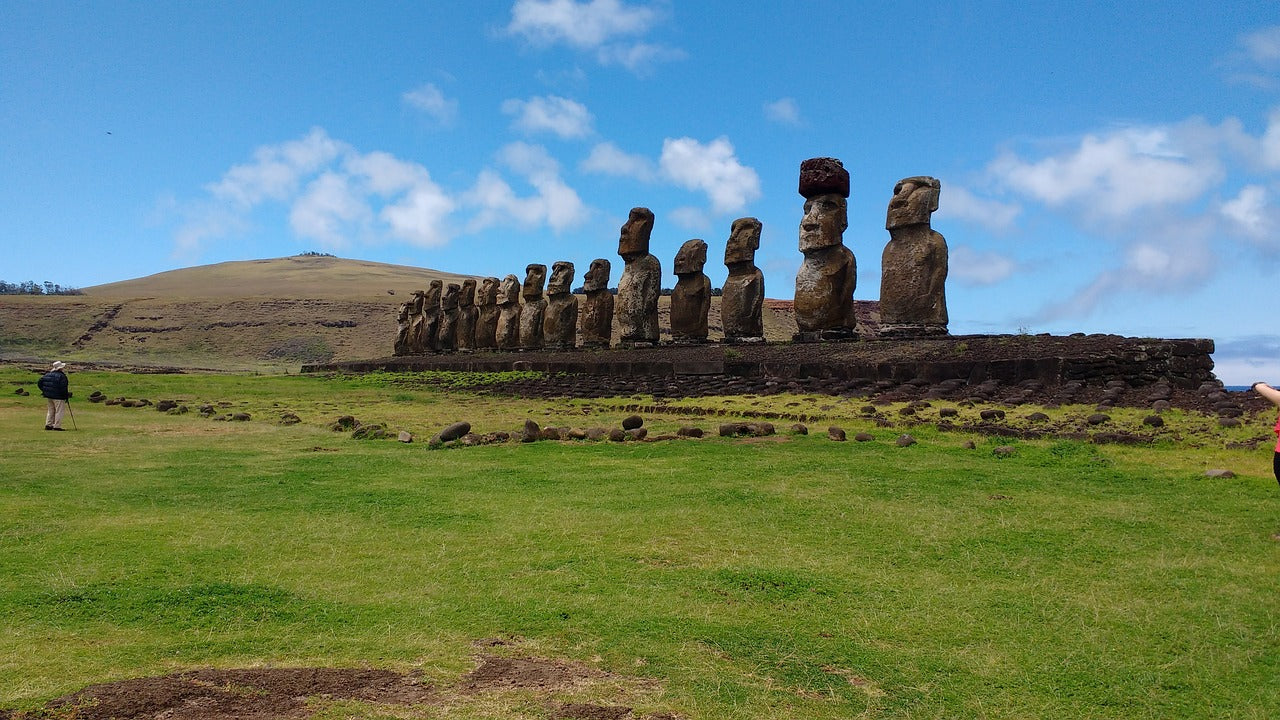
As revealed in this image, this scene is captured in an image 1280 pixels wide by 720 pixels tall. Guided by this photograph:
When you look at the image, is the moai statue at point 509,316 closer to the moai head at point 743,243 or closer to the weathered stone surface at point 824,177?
the moai head at point 743,243

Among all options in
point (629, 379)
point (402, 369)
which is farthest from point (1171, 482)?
point (402, 369)

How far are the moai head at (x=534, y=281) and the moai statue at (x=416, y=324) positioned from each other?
769 cm

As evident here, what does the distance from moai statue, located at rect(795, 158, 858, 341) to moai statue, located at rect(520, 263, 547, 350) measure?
11.0m

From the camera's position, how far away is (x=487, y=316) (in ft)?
101

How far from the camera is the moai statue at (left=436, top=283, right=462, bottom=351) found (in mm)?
33031

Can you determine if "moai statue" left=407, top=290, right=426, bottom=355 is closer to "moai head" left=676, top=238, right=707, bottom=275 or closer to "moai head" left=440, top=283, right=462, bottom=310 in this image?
"moai head" left=440, top=283, right=462, bottom=310

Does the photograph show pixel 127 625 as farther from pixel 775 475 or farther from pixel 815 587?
pixel 775 475

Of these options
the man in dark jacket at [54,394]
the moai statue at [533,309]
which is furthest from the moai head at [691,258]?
the man in dark jacket at [54,394]

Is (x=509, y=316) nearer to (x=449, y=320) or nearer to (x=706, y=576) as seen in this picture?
(x=449, y=320)

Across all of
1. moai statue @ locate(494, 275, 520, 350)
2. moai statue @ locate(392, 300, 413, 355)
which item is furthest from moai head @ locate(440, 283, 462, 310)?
moai statue @ locate(392, 300, 413, 355)

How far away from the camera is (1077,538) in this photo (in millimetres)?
5047

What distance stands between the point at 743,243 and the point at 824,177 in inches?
99.2

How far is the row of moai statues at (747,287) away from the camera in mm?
15352

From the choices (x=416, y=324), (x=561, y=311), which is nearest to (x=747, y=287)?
(x=561, y=311)
